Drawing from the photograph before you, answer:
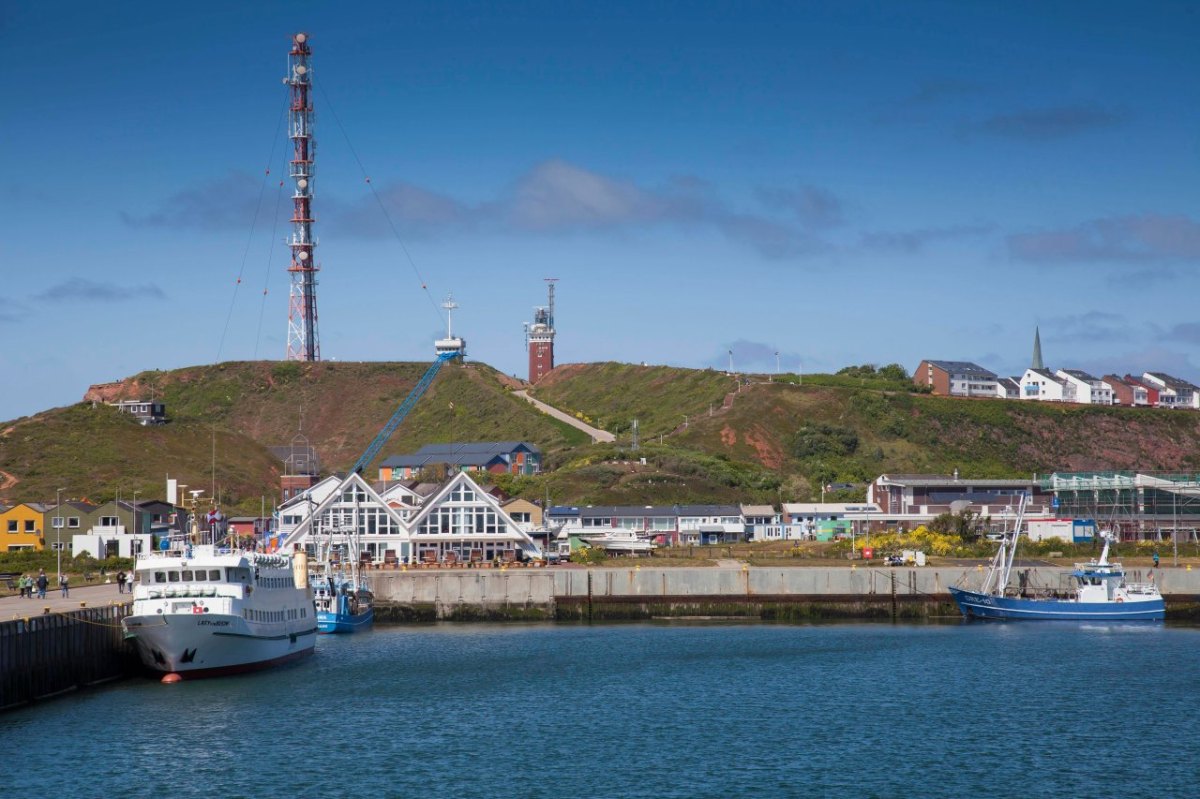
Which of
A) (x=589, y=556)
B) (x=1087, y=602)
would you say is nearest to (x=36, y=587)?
(x=589, y=556)

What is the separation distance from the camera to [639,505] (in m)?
140

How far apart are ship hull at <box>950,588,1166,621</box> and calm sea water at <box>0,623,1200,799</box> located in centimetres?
989

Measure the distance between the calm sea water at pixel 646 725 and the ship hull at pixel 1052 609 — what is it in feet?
32.5

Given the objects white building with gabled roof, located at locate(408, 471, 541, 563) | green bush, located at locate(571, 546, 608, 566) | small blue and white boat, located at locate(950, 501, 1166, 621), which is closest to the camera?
small blue and white boat, located at locate(950, 501, 1166, 621)

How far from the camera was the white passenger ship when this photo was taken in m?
63.7

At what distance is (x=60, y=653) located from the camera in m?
59.3

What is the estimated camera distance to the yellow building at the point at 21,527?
110312 millimetres

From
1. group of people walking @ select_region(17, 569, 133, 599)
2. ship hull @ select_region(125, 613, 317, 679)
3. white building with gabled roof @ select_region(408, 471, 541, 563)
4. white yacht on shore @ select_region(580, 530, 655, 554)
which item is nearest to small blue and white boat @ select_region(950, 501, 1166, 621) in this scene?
white yacht on shore @ select_region(580, 530, 655, 554)

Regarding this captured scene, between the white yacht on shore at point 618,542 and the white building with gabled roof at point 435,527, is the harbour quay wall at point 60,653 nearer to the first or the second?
the white building with gabled roof at point 435,527

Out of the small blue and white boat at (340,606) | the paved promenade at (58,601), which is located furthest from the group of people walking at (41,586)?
the small blue and white boat at (340,606)

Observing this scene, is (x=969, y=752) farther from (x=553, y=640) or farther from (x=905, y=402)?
(x=905, y=402)

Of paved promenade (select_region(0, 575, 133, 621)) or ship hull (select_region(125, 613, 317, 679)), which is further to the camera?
paved promenade (select_region(0, 575, 133, 621))

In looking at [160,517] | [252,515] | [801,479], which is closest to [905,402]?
[801,479]

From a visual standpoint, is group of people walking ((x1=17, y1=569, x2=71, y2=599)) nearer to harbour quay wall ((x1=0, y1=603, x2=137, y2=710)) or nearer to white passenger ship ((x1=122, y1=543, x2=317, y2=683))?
harbour quay wall ((x1=0, y1=603, x2=137, y2=710))
